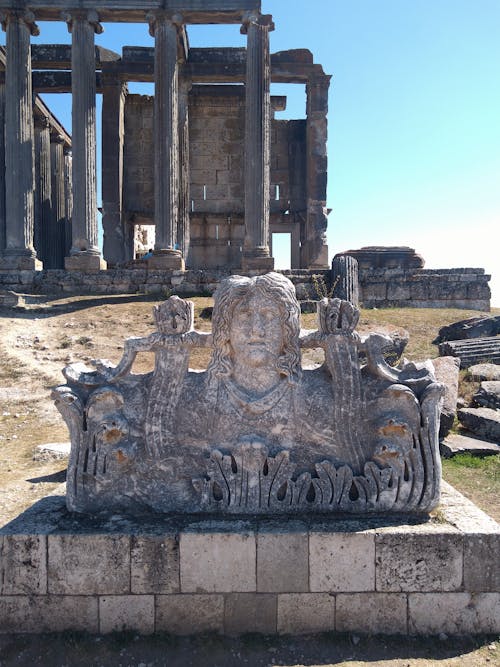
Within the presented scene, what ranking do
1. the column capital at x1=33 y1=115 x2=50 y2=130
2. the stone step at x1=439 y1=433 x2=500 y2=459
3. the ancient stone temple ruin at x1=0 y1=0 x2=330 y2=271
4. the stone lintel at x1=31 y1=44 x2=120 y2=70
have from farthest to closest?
the column capital at x1=33 y1=115 x2=50 y2=130, the stone lintel at x1=31 y1=44 x2=120 y2=70, the ancient stone temple ruin at x1=0 y1=0 x2=330 y2=271, the stone step at x1=439 y1=433 x2=500 y2=459

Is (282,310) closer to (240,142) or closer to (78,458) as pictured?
(78,458)

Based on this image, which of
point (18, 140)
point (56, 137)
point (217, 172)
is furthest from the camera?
point (56, 137)

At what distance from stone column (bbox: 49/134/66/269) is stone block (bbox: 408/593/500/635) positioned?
68.9ft

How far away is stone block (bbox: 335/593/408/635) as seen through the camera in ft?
9.93

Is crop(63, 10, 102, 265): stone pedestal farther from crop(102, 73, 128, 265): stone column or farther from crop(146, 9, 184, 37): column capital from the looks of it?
crop(102, 73, 128, 265): stone column

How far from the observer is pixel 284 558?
3.03 meters

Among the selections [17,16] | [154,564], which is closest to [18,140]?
[17,16]

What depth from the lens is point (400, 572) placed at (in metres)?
3.02

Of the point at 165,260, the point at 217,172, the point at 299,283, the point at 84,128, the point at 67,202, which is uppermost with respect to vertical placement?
the point at 217,172

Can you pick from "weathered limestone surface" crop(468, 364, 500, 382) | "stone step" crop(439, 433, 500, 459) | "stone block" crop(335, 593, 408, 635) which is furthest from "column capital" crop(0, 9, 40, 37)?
"stone block" crop(335, 593, 408, 635)

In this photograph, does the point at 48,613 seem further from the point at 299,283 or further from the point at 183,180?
the point at 183,180

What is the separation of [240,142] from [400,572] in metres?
20.8

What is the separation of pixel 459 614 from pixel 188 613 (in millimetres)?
1565

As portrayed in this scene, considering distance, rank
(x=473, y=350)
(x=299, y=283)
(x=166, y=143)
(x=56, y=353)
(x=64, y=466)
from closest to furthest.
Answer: (x=64, y=466) → (x=473, y=350) → (x=56, y=353) → (x=299, y=283) → (x=166, y=143)
